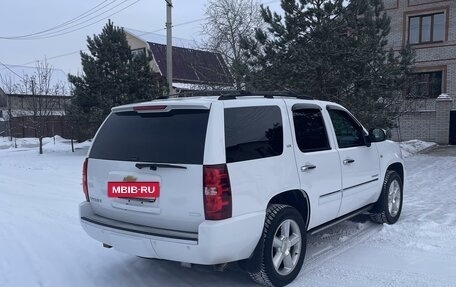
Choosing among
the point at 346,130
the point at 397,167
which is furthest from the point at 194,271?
the point at 397,167

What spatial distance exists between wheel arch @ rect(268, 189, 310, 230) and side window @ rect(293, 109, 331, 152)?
47 cm

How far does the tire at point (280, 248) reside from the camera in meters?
3.87

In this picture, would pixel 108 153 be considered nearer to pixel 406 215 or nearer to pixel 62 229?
pixel 62 229

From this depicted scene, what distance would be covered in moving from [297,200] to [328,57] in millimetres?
8982

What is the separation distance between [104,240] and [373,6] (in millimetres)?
12884

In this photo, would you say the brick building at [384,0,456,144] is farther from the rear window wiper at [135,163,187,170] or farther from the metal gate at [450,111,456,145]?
the rear window wiper at [135,163,187,170]

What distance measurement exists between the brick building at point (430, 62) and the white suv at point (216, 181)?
18.2m

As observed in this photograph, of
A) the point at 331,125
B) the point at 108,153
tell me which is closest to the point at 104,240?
the point at 108,153

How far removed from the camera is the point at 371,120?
41.5 feet

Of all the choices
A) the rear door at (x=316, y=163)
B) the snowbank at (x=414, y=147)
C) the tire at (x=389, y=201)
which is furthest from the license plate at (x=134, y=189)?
the snowbank at (x=414, y=147)

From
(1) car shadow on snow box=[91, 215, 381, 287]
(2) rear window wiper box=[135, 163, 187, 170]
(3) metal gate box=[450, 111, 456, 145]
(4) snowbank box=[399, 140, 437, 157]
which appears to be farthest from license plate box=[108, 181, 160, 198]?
(3) metal gate box=[450, 111, 456, 145]

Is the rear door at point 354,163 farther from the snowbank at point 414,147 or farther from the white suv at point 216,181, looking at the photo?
the snowbank at point 414,147

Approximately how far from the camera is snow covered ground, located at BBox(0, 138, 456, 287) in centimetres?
426

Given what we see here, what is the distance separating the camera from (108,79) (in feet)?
59.8
